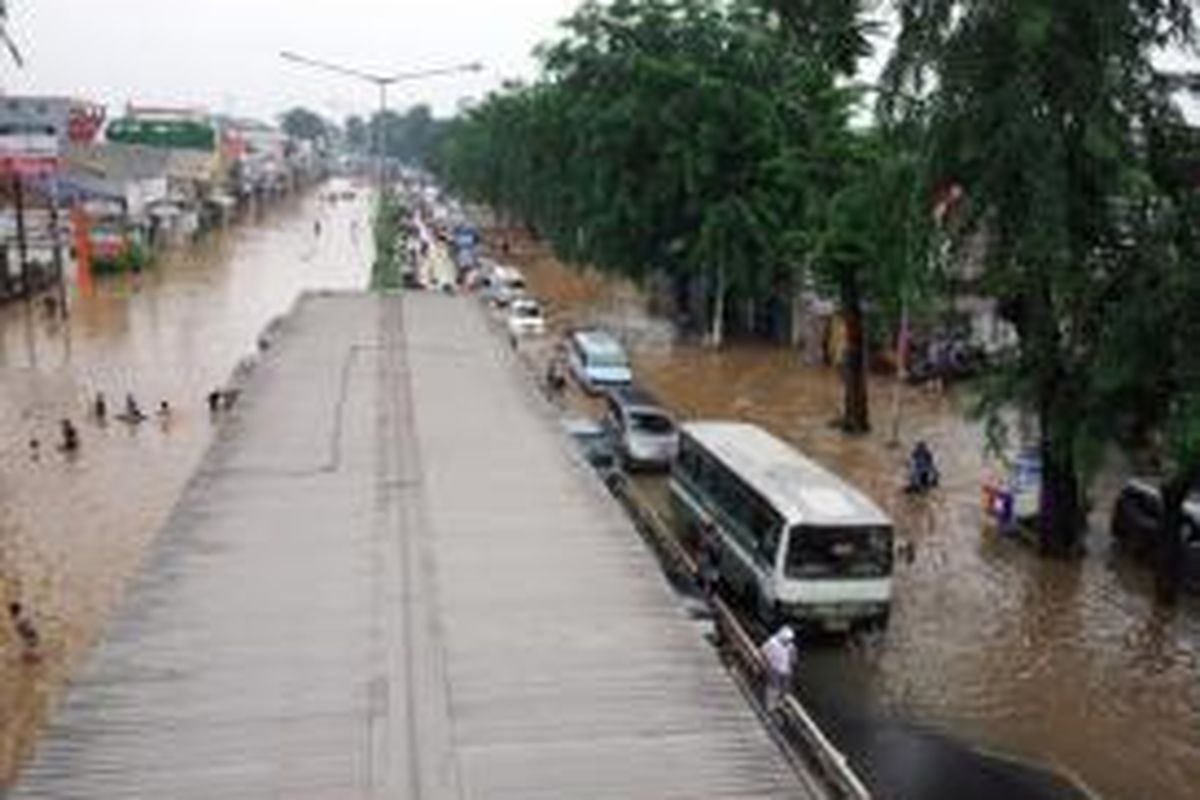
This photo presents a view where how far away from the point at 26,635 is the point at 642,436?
14.2 metres

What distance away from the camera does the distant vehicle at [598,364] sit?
4412cm

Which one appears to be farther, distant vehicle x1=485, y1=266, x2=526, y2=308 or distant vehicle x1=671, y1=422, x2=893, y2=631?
distant vehicle x1=485, y1=266, x2=526, y2=308

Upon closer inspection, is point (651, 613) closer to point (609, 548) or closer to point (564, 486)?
point (609, 548)

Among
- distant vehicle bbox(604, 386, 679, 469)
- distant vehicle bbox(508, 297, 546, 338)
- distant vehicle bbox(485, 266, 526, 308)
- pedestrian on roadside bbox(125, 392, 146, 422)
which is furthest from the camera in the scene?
distant vehicle bbox(485, 266, 526, 308)

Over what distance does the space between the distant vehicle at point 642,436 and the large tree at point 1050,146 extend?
9.17 meters

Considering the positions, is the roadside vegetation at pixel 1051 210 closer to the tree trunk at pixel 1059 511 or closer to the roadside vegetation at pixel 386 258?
the tree trunk at pixel 1059 511

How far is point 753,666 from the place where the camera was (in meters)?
19.9

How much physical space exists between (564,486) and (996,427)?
931cm

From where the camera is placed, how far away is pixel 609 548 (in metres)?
17.8

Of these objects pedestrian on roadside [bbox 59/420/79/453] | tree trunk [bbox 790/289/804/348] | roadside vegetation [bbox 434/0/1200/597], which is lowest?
pedestrian on roadside [bbox 59/420/79/453]

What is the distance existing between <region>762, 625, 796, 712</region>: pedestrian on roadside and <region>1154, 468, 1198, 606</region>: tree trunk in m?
7.81

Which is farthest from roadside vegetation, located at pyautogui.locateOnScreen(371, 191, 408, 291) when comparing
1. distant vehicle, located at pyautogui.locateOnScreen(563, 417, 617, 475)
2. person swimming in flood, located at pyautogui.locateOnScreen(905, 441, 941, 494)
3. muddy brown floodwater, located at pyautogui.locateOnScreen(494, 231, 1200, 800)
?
muddy brown floodwater, located at pyautogui.locateOnScreen(494, 231, 1200, 800)

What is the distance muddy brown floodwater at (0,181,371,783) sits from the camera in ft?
81.1

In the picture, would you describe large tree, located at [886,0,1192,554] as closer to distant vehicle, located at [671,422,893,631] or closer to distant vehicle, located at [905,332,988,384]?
distant vehicle, located at [671,422,893,631]
